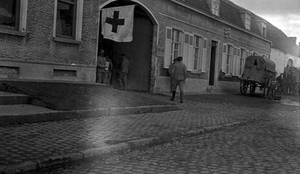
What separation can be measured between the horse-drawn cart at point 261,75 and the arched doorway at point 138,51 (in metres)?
8.39

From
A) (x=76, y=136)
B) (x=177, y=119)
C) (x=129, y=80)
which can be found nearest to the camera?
(x=76, y=136)

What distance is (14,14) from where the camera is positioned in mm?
11656

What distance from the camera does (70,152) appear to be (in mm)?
5590

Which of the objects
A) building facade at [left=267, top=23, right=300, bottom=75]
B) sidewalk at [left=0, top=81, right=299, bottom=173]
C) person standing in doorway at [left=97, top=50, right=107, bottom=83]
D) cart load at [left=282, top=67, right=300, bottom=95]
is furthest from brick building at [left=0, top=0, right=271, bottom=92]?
building facade at [left=267, top=23, right=300, bottom=75]

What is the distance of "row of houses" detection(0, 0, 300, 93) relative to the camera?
11.8 metres

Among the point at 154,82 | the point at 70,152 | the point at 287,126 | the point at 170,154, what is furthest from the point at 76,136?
the point at 154,82

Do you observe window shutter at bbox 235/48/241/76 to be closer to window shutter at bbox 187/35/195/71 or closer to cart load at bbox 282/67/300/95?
cart load at bbox 282/67/300/95

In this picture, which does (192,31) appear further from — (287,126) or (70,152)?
(70,152)

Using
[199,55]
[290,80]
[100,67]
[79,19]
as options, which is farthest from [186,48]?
[290,80]

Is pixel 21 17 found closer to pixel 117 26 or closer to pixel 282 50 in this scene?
pixel 117 26

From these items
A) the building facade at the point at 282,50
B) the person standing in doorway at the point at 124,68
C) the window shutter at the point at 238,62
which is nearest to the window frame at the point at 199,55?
the person standing in doorway at the point at 124,68

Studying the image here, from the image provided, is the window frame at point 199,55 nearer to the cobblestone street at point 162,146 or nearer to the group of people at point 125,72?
the group of people at point 125,72

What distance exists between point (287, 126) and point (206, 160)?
19.0 ft

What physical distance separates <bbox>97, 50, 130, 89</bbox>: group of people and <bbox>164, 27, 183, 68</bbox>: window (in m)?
2.18
